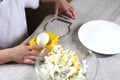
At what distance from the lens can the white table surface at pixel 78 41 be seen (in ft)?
2.75

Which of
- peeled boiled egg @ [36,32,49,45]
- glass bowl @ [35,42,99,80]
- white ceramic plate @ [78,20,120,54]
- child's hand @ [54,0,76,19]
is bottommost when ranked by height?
white ceramic plate @ [78,20,120,54]

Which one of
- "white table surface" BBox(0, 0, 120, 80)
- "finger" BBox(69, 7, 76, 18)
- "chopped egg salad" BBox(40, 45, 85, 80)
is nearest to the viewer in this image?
"chopped egg salad" BBox(40, 45, 85, 80)

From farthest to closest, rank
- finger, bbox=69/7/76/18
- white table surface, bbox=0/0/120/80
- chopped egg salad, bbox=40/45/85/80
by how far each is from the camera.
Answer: finger, bbox=69/7/76/18
white table surface, bbox=0/0/120/80
chopped egg salad, bbox=40/45/85/80

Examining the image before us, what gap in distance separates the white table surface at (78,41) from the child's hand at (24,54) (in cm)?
2

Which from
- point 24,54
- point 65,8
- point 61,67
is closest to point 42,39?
point 24,54

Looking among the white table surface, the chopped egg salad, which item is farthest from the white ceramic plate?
the chopped egg salad

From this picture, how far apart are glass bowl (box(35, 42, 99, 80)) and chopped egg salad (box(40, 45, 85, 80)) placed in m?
0.02

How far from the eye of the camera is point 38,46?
34.1 inches

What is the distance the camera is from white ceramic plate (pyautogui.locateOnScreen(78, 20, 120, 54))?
932 millimetres

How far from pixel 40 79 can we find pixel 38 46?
0.13 meters

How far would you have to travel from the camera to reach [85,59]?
0.87 meters

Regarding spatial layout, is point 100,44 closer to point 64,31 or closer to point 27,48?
point 64,31

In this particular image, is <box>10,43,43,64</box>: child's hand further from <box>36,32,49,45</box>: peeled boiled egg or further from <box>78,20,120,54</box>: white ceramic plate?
<box>78,20,120,54</box>: white ceramic plate

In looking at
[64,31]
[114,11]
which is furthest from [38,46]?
[114,11]
